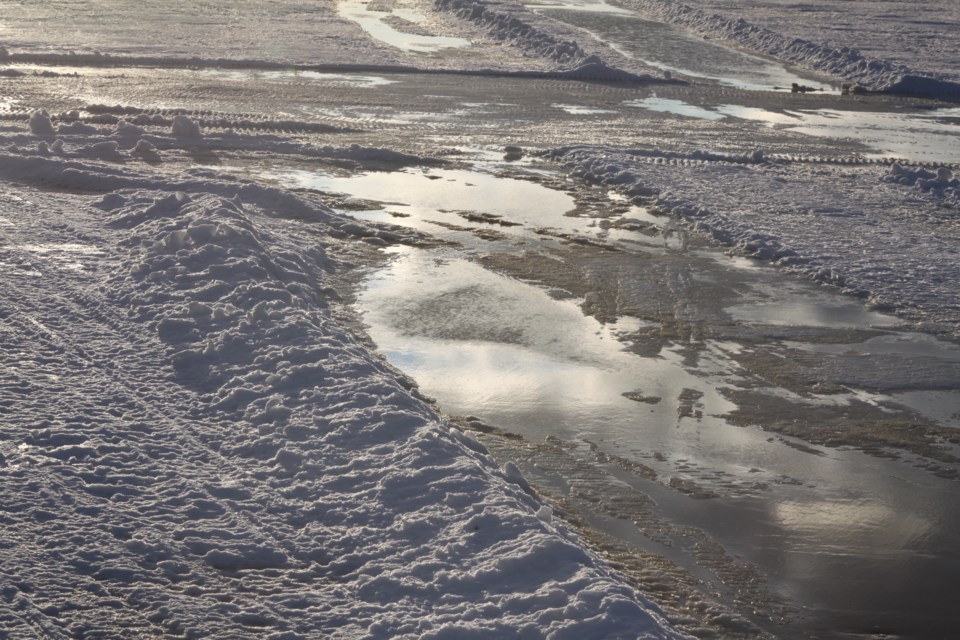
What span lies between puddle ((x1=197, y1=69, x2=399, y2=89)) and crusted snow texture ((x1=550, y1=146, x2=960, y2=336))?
4.76 metres

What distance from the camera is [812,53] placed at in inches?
816

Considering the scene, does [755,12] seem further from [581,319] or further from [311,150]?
[581,319]

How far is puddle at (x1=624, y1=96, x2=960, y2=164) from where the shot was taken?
46.4ft

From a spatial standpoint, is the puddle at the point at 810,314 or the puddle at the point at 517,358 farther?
the puddle at the point at 810,314

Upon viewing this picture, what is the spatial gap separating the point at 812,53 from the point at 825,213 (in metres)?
11.0

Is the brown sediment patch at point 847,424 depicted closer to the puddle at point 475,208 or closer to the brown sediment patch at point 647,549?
the brown sediment patch at point 647,549

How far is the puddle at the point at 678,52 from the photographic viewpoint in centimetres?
1858

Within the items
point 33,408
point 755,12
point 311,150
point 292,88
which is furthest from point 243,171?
point 755,12

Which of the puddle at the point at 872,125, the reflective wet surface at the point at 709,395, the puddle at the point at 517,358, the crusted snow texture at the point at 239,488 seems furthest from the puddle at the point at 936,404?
the puddle at the point at 872,125

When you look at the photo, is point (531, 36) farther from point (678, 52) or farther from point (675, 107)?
point (675, 107)

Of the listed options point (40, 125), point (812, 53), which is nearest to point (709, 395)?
point (40, 125)

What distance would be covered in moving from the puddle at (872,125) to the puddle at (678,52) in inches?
68.7

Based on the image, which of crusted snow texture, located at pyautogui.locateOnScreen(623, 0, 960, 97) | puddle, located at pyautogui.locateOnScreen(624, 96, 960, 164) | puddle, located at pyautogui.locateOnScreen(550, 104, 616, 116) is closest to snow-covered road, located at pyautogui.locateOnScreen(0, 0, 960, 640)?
puddle, located at pyautogui.locateOnScreen(624, 96, 960, 164)

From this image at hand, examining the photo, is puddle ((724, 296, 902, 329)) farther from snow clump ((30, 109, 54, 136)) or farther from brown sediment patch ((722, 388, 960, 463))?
snow clump ((30, 109, 54, 136))
